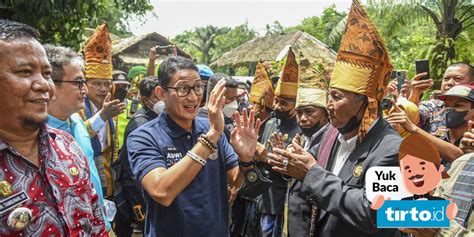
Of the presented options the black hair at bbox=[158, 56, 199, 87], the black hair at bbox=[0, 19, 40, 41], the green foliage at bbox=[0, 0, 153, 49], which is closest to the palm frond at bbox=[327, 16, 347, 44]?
the green foliage at bbox=[0, 0, 153, 49]

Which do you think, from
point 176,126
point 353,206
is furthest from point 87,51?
point 353,206

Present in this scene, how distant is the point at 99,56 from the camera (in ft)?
15.6

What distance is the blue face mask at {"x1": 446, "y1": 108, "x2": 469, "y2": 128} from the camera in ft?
12.9

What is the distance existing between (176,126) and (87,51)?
211 centimetres

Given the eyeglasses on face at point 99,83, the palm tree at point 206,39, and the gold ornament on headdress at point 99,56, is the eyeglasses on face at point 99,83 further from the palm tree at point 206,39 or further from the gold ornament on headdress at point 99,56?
the palm tree at point 206,39

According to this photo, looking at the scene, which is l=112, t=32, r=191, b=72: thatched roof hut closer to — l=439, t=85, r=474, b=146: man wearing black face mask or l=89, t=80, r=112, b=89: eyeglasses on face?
l=89, t=80, r=112, b=89: eyeglasses on face

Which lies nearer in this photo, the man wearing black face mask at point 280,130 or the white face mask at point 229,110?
the man wearing black face mask at point 280,130

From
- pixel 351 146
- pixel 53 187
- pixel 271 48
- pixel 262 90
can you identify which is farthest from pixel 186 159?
pixel 271 48

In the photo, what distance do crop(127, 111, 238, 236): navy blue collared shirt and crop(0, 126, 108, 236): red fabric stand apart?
0.72 meters

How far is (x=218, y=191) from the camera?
9.97ft

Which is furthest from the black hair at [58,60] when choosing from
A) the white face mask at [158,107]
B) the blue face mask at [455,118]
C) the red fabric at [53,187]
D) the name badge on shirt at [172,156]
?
the blue face mask at [455,118]

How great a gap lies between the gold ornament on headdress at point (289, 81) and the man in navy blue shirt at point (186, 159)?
1846 millimetres

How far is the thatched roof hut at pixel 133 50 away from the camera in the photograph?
2719 cm

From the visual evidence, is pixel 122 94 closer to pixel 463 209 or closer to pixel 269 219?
pixel 269 219
